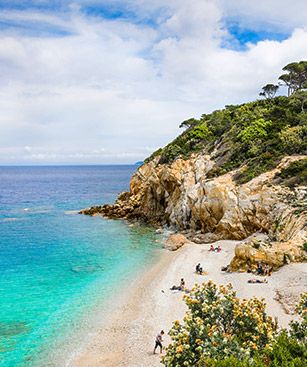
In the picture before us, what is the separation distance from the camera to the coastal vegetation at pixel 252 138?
4450 cm

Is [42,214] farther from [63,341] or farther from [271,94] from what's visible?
[271,94]

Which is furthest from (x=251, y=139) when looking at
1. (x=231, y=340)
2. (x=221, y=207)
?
(x=231, y=340)

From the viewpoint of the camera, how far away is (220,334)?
1255 centimetres

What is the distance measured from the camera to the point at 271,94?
7600 centimetres

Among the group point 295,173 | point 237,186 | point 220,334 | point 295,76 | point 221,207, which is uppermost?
point 295,76

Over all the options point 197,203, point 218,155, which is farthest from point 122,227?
point 218,155

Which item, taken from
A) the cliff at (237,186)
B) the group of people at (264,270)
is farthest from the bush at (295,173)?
the group of people at (264,270)

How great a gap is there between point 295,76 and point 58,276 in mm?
64065

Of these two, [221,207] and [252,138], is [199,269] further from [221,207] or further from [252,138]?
[252,138]

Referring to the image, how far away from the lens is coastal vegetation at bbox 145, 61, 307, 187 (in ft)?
146

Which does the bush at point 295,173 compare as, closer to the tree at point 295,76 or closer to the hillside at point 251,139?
the hillside at point 251,139

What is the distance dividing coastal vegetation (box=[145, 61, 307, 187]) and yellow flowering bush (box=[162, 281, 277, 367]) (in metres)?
30.3

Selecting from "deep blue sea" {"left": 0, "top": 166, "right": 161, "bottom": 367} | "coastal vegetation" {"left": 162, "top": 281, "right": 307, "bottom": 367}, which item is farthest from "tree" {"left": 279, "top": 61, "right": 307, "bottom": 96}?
"coastal vegetation" {"left": 162, "top": 281, "right": 307, "bottom": 367}

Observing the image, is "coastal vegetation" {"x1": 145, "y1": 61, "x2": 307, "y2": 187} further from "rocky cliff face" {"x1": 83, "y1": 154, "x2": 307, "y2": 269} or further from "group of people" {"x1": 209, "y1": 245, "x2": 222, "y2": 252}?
"group of people" {"x1": 209, "y1": 245, "x2": 222, "y2": 252}
